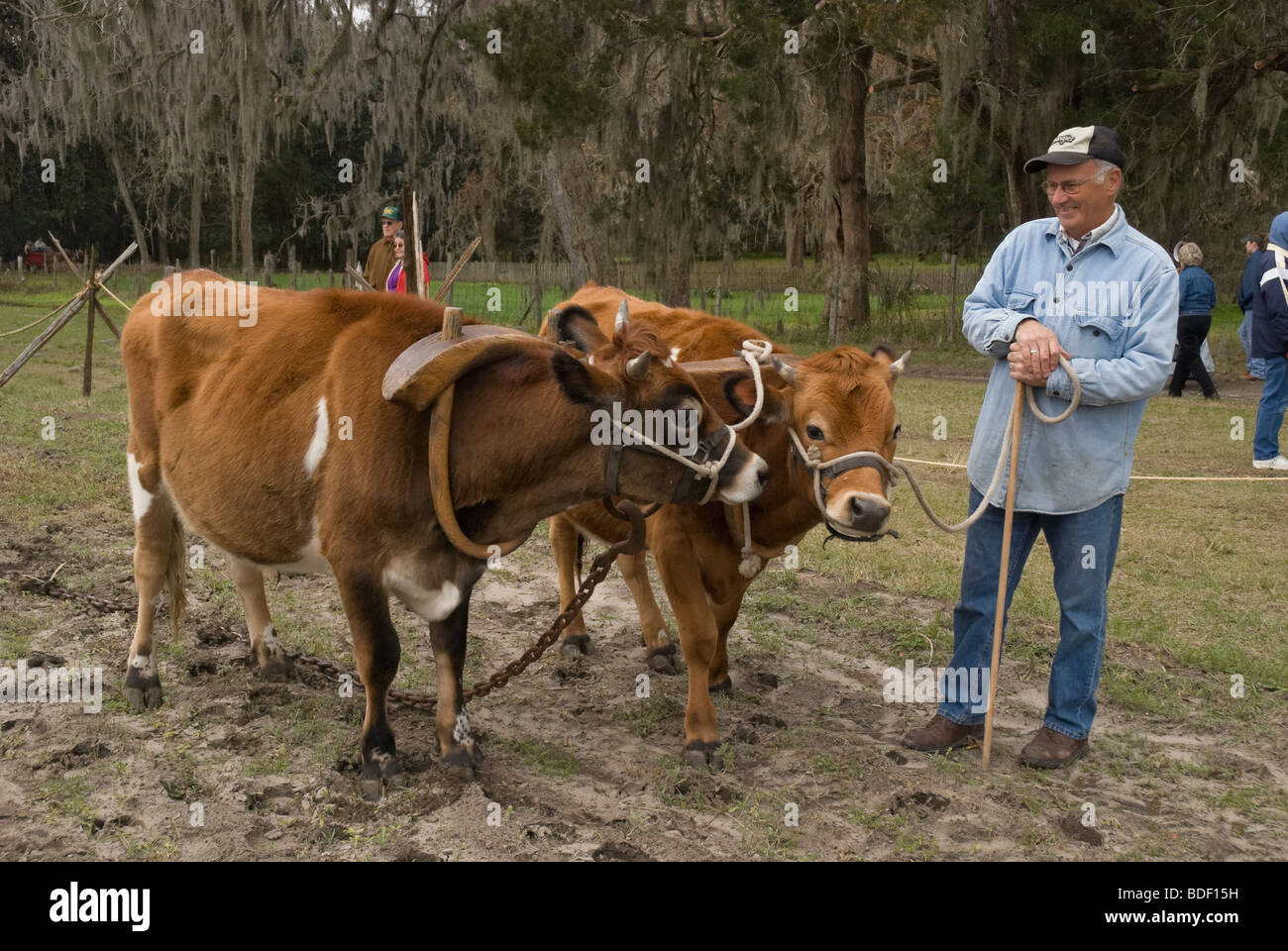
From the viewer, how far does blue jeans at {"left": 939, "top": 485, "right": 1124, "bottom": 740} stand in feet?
14.4

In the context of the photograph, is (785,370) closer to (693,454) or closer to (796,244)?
(693,454)

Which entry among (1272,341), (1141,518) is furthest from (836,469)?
(1272,341)

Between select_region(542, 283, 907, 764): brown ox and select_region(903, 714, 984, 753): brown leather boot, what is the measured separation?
834mm

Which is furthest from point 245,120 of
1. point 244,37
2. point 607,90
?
point 607,90

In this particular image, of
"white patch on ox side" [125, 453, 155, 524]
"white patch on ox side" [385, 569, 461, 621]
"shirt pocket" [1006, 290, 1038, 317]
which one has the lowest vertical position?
"white patch on ox side" [385, 569, 461, 621]

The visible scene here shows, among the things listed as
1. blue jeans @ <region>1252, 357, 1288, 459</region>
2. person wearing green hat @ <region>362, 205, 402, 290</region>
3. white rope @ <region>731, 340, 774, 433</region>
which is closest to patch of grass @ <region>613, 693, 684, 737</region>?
white rope @ <region>731, 340, 774, 433</region>

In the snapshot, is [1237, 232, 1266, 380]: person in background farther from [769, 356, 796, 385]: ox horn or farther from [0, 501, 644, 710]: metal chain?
[0, 501, 644, 710]: metal chain

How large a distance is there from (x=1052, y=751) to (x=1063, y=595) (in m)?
0.62

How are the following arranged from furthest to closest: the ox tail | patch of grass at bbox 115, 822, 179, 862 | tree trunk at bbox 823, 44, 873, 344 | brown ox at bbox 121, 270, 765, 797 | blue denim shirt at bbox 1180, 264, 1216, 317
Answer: tree trunk at bbox 823, 44, 873, 344
blue denim shirt at bbox 1180, 264, 1216, 317
the ox tail
brown ox at bbox 121, 270, 765, 797
patch of grass at bbox 115, 822, 179, 862

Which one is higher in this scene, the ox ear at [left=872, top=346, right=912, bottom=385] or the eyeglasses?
the eyeglasses

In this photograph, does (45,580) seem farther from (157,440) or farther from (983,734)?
(983,734)

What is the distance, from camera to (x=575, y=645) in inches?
236

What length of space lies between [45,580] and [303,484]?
3130 mm

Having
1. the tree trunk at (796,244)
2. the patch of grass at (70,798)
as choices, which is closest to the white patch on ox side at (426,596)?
the patch of grass at (70,798)
